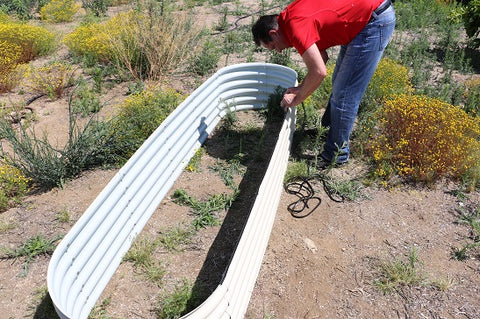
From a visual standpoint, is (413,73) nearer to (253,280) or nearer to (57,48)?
(253,280)

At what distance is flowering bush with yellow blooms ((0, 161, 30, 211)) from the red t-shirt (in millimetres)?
2788

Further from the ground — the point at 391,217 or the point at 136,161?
the point at 136,161

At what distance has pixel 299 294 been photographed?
2.96 metres

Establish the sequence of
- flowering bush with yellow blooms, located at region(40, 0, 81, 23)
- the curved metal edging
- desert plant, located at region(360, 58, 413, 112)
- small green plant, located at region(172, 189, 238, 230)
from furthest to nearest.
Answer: flowering bush with yellow blooms, located at region(40, 0, 81, 23) → desert plant, located at region(360, 58, 413, 112) → small green plant, located at region(172, 189, 238, 230) → the curved metal edging

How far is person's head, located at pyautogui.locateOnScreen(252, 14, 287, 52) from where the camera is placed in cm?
325

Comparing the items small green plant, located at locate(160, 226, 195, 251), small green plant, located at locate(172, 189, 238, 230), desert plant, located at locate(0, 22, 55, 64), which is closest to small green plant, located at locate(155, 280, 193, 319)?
small green plant, located at locate(160, 226, 195, 251)

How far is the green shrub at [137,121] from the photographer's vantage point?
14.1 ft

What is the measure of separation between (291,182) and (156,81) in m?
2.91

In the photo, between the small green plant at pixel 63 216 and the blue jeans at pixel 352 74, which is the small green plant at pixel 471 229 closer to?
the blue jeans at pixel 352 74

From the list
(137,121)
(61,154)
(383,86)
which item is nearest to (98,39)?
(137,121)

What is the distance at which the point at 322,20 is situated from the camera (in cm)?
316

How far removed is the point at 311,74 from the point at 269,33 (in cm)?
47

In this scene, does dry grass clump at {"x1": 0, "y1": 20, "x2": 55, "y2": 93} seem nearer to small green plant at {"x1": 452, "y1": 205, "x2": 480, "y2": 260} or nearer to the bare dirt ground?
the bare dirt ground

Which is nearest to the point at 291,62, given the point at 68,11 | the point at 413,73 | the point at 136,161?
the point at 413,73
